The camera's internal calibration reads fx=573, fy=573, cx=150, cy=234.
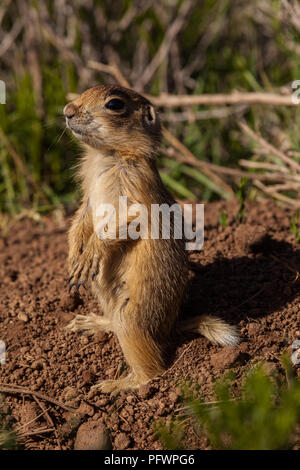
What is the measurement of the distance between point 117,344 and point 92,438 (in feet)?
2.55

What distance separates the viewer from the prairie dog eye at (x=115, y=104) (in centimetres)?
346

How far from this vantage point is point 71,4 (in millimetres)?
6215

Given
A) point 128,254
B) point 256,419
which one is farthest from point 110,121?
point 256,419

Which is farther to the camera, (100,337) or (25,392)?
(100,337)

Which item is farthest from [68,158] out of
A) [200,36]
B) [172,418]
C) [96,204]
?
[172,418]

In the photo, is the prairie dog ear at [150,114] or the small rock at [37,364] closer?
the small rock at [37,364]

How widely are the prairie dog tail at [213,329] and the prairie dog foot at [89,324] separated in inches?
19.6

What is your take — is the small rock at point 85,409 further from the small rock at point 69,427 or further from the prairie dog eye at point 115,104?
the prairie dog eye at point 115,104

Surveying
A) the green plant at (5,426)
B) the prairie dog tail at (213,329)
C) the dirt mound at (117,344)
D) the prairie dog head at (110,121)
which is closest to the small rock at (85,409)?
the dirt mound at (117,344)

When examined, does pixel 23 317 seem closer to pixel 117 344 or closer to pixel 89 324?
pixel 89 324

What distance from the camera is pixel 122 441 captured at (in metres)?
2.88

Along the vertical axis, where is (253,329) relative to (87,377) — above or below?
above

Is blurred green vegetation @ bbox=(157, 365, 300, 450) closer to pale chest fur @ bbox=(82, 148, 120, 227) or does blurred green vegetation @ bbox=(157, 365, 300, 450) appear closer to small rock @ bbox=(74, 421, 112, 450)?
small rock @ bbox=(74, 421, 112, 450)

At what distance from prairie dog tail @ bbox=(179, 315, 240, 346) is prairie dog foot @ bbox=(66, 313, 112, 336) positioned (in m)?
0.50
